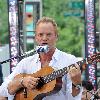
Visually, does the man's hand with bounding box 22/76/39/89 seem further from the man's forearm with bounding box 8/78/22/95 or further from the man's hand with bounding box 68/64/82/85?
the man's hand with bounding box 68/64/82/85

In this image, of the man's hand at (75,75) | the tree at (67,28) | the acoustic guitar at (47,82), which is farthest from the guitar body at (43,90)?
the tree at (67,28)

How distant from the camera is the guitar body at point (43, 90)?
269 centimetres

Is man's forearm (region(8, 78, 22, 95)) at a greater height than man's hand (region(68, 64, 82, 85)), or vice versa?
man's hand (region(68, 64, 82, 85))

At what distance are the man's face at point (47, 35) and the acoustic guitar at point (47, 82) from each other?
186 millimetres

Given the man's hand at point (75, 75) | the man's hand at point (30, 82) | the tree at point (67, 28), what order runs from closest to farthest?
the man's hand at point (75, 75), the man's hand at point (30, 82), the tree at point (67, 28)

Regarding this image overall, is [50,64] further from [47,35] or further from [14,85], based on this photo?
[14,85]

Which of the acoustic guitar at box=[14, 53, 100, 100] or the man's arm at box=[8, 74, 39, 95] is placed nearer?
the acoustic guitar at box=[14, 53, 100, 100]

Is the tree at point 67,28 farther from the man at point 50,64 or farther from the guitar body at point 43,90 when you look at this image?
the man at point 50,64

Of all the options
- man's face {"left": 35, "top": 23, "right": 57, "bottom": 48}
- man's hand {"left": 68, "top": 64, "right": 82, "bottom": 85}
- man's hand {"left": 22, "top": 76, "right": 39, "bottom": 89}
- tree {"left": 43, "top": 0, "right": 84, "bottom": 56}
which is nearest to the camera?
man's hand {"left": 68, "top": 64, "right": 82, "bottom": 85}

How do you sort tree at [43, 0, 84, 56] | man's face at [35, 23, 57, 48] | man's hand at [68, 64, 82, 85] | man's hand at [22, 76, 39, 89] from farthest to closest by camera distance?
tree at [43, 0, 84, 56] < man's hand at [22, 76, 39, 89] < man's face at [35, 23, 57, 48] < man's hand at [68, 64, 82, 85]

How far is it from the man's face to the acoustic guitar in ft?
0.61

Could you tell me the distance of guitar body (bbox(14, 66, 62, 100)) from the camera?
2689 millimetres

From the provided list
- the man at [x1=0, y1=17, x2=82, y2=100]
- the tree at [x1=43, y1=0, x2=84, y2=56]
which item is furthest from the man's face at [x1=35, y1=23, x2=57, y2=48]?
the tree at [x1=43, y1=0, x2=84, y2=56]

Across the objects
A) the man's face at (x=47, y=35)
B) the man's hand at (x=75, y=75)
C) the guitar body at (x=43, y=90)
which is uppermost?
the man's face at (x=47, y=35)
